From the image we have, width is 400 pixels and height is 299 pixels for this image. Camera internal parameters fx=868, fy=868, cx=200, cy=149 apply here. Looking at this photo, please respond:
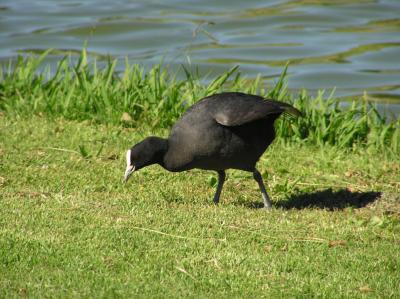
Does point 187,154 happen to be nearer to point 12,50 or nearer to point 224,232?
point 224,232

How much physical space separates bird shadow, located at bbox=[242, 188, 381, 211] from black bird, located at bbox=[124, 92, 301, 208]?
13.4 inches

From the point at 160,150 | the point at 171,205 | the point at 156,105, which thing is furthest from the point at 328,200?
the point at 156,105

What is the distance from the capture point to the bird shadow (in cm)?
754

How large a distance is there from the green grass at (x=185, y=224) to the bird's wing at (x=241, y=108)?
0.73m

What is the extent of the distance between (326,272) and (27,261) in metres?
1.90

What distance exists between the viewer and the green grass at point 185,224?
526 centimetres

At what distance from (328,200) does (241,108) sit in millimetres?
1303

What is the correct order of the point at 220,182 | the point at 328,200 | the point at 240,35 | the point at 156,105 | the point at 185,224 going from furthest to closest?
1. the point at 240,35
2. the point at 156,105
3. the point at 328,200
4. the point at 220,182
5. the point at 185,224

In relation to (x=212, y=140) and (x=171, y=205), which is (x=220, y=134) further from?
(x=171, y=205)

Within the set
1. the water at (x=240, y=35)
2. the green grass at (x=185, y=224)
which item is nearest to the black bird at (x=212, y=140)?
the green grass at (x=185, y=224)

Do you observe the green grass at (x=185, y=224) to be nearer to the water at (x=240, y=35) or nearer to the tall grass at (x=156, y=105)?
the tall grass at (x=156, y=105)

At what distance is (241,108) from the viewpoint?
23.4 feet

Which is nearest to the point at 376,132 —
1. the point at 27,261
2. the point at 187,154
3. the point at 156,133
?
the point at 156,133

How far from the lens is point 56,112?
9.99 metres
